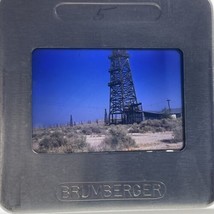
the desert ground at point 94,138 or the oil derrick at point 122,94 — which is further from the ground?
the oil derrick at point 122,94

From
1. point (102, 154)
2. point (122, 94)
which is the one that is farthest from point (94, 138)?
point (122, 94)

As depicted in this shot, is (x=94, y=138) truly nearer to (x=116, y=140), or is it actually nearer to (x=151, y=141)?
(x=116, y=140)

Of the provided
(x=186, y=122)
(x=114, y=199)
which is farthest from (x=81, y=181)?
(x=186, y=122)

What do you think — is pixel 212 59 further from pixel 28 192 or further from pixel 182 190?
pixel 28 192

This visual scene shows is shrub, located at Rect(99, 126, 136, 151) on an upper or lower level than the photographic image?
lower
